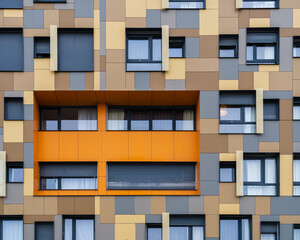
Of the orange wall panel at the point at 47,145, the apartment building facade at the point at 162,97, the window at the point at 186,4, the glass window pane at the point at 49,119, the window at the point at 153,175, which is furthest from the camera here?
the glass window pane at the point at 49,119

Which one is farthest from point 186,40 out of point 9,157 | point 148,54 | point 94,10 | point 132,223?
point 9,157

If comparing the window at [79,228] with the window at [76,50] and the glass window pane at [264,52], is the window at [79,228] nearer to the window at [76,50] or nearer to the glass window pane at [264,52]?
the window at [76,50]

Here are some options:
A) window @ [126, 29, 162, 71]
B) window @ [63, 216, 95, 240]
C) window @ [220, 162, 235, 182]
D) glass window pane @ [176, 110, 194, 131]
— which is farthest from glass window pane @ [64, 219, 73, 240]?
window @ [126, 29, 162, 71]

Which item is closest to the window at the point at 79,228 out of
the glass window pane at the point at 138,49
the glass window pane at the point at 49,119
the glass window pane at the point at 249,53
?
the glass window pane at the point at 49,119

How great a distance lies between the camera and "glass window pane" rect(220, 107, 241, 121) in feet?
36.9

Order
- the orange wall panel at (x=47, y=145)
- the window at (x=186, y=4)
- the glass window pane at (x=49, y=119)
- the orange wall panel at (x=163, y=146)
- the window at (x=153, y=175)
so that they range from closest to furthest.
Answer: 1. the window at (x=186, y=4)
2. the orange wall panel at (x=47, y=145)
3. the orange wall panel at (x=163, y=146)
4. the window at (x=153, y=175)
5. the glass window pane at (x=49, y=119)

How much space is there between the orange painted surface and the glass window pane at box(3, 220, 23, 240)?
1590mm

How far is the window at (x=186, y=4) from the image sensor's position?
36.9 feet

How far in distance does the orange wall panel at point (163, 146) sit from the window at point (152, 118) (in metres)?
0.61

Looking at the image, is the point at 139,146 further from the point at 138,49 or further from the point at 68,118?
the point at 138,49

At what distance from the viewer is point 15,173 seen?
1108cm

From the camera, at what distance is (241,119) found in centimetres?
1119

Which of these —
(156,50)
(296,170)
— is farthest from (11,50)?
(296,170)

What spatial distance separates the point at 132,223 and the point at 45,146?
16.1ft
